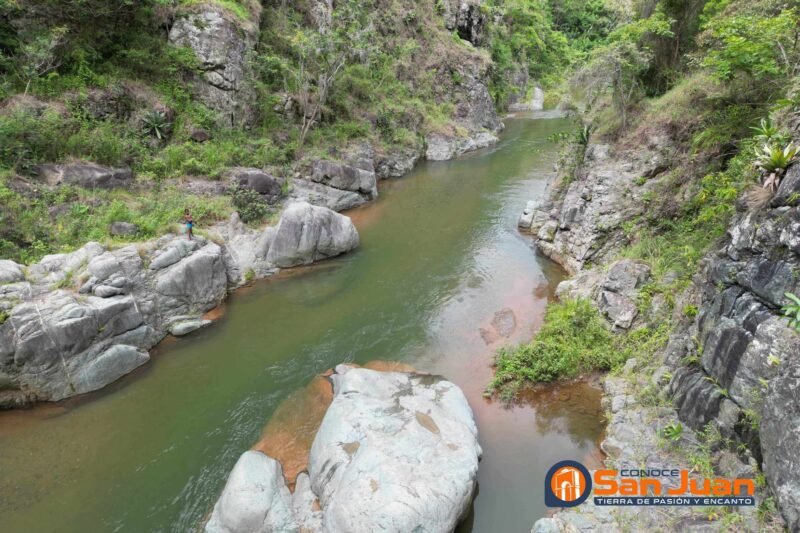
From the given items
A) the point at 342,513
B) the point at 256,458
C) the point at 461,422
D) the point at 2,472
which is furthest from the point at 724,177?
the point at 2,472

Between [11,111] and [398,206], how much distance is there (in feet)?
58.9

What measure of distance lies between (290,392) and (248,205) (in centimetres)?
1102

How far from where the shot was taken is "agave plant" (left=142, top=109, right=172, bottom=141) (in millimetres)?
19906

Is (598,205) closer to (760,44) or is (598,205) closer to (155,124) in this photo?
(760,44)

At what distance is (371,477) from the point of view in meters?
7.55

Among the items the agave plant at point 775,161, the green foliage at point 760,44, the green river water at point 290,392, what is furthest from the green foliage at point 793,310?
the green foliage at point 760,44

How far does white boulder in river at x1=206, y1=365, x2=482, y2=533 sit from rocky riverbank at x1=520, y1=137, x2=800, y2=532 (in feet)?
6.11

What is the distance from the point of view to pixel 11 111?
15914 millimetres

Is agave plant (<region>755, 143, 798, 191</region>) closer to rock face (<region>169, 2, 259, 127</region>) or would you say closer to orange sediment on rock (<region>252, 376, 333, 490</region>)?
orange sediment on rock (<region>252, 376, 333, 490</region>)

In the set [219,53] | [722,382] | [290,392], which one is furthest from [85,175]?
[722,382]

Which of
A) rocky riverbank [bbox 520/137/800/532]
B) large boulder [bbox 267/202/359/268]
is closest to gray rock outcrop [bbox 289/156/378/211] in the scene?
large boulder [bbox 267/202/359/268]

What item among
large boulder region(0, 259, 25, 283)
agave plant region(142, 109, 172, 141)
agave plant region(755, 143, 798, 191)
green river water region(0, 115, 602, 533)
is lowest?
green river water region(0, 115, 602, 533)

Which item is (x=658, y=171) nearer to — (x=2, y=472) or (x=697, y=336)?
(x=697, y=336)

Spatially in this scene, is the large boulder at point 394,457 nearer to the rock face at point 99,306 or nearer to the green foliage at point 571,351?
the green foliage at point 571,351
